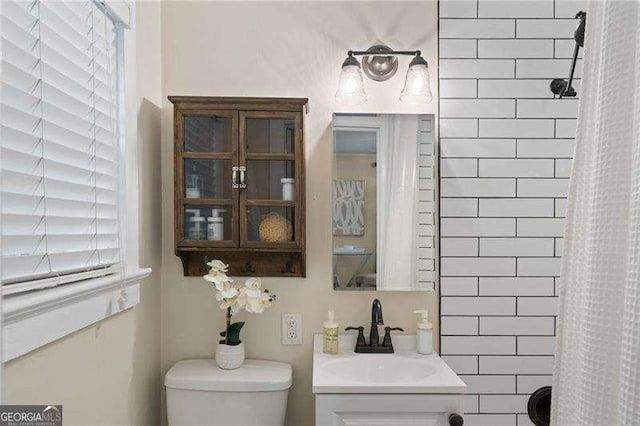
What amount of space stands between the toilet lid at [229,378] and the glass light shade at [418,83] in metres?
1.15

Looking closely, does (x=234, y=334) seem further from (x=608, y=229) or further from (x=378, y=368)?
(x=608, y=229)

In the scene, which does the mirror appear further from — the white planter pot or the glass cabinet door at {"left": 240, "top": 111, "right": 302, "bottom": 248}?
the white planter pot

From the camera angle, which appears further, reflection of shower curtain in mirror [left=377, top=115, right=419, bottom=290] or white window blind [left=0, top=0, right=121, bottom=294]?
reflection of shower curtain in mirror [left=377, top=115, right=419, bottom=290]

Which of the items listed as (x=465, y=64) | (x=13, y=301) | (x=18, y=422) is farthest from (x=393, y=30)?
(x=18, y=422)

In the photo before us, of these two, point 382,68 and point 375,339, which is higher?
point 382,68

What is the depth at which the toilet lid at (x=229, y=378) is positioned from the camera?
1.47 metres

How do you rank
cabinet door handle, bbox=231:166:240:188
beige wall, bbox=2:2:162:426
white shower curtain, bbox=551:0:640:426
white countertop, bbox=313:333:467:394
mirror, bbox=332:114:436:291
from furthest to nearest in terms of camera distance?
mirror, bbox=332:114:436:291 < cabinet door handle, bbox=231:166:240:188 < white countertop, bbox=313:333:467:394 < beige wall, bbox=2:2:162:426 < white shower curtain, bbox=551:0:640:426

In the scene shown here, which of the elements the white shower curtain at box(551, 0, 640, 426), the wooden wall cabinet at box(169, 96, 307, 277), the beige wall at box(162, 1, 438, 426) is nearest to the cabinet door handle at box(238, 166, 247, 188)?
the wooden wall cabinet at box(169, 96, 307, 277)

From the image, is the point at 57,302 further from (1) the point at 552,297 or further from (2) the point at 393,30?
(1) the point at 552,297

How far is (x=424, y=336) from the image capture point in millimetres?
1606

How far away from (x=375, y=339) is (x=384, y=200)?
1.76ft

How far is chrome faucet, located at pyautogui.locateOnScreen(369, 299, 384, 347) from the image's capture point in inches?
62.9

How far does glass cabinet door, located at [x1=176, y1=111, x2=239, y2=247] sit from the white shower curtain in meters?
1.08

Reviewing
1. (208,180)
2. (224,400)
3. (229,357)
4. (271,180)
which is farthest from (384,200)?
(224,400)
